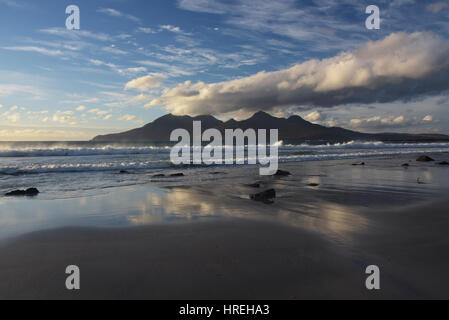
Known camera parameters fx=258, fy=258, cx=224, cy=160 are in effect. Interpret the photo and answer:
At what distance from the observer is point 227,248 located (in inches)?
163

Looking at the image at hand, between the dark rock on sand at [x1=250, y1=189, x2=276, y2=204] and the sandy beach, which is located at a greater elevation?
the dark rock on sand at [x1=250, y1=189, x2=276, y2=204]

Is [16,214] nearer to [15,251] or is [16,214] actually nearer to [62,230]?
[62,230]

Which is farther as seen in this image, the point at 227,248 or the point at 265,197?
the point at 265,197

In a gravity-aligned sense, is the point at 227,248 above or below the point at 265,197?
below

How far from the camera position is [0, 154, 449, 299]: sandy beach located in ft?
9.90

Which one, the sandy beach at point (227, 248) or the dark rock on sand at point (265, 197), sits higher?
Answer: the dark rock on sand at point (265, 197)

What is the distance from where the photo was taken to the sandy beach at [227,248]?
119 inches

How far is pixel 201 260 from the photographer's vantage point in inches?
146

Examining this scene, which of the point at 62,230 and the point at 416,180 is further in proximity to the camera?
the point at 416,180

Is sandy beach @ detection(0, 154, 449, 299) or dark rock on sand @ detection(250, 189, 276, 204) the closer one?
sandy beach @ detection(0, 154, 449, 299)

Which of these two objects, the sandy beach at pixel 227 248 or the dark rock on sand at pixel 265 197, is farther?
the dark rock on sand at pixel 265 197

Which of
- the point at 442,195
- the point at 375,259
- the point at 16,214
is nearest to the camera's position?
the point at 375,259
